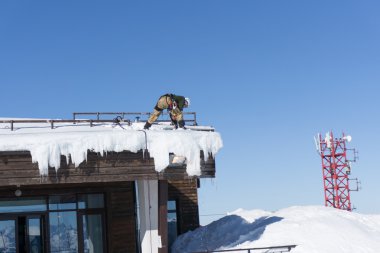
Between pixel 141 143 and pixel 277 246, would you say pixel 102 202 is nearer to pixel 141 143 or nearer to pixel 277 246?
pixel 141 143

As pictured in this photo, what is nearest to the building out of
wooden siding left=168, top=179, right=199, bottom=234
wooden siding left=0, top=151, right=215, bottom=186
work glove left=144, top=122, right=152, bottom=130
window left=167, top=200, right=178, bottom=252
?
wooden siding left=0, top=151, right=215, bottom=186

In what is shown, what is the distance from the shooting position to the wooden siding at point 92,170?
47.9 feet

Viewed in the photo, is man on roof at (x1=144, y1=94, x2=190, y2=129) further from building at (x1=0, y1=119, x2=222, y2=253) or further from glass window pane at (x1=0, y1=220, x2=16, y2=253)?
glass window pane at (x1=0, y1=220, x2=16, y2=253)

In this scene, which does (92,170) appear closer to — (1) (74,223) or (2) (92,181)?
(2) (92,181)

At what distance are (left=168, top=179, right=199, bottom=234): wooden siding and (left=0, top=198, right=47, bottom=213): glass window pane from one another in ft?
19.2

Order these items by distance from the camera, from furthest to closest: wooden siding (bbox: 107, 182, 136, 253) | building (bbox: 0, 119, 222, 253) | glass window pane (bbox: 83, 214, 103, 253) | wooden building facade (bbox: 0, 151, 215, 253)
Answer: wooden siding (bbox: 107, 182, 136, 253), glass window pane (bbox: 83, 214, 103, 253), wooden building facade (bbox: 0, 151, 215, 253), building (bbox: 0, 119, 222, 253)

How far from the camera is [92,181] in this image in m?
15.2

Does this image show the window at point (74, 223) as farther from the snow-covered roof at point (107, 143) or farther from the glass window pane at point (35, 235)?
the snow-covered roof at point (107, 143)

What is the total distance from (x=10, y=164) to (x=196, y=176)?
4.88m

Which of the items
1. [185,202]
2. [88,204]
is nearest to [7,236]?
[88,204]

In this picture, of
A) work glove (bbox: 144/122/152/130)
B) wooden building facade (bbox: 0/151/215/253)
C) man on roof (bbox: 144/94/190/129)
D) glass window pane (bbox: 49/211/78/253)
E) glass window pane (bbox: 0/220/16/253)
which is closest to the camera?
wooden building facade (bbox: 0/151/215/253)

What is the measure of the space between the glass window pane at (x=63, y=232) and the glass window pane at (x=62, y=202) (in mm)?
180

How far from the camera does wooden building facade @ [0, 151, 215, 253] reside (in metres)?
15.0

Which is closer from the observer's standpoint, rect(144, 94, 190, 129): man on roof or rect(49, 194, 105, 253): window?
rect(144, 94, 190, 129): man on roof
